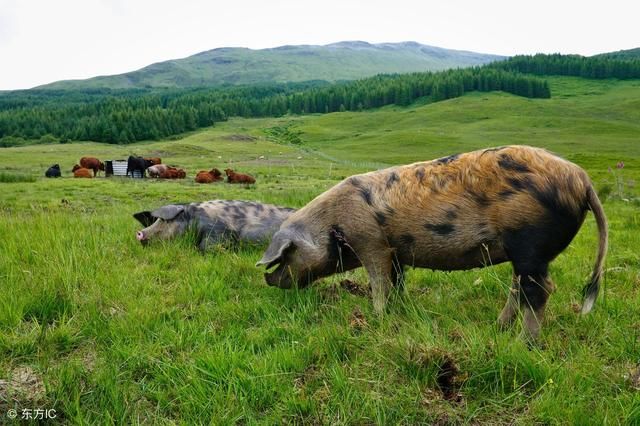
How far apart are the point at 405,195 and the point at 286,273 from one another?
1638 mm

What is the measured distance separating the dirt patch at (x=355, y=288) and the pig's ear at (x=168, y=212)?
158 inches

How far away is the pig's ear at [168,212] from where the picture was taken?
9.12m

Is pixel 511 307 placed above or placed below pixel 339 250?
below

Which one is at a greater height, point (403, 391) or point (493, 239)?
point (493, 239)

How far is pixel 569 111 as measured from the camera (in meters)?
127

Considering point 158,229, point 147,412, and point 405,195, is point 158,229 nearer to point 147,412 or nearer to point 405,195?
point 405,195

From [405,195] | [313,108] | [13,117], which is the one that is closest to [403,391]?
[405,195]

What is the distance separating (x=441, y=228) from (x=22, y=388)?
147 inches

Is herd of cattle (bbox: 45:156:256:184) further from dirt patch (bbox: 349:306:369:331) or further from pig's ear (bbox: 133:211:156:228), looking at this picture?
dirt patch (bbox: 349:306:369:331)

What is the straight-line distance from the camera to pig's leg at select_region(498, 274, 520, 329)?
188 inches

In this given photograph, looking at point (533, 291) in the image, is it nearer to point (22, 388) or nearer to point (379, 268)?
point (379, 268)

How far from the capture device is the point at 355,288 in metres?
6.32

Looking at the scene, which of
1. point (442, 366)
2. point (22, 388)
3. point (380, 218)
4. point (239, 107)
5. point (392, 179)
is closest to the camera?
point (22, 388)

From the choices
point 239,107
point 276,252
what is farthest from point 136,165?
point 239,107
